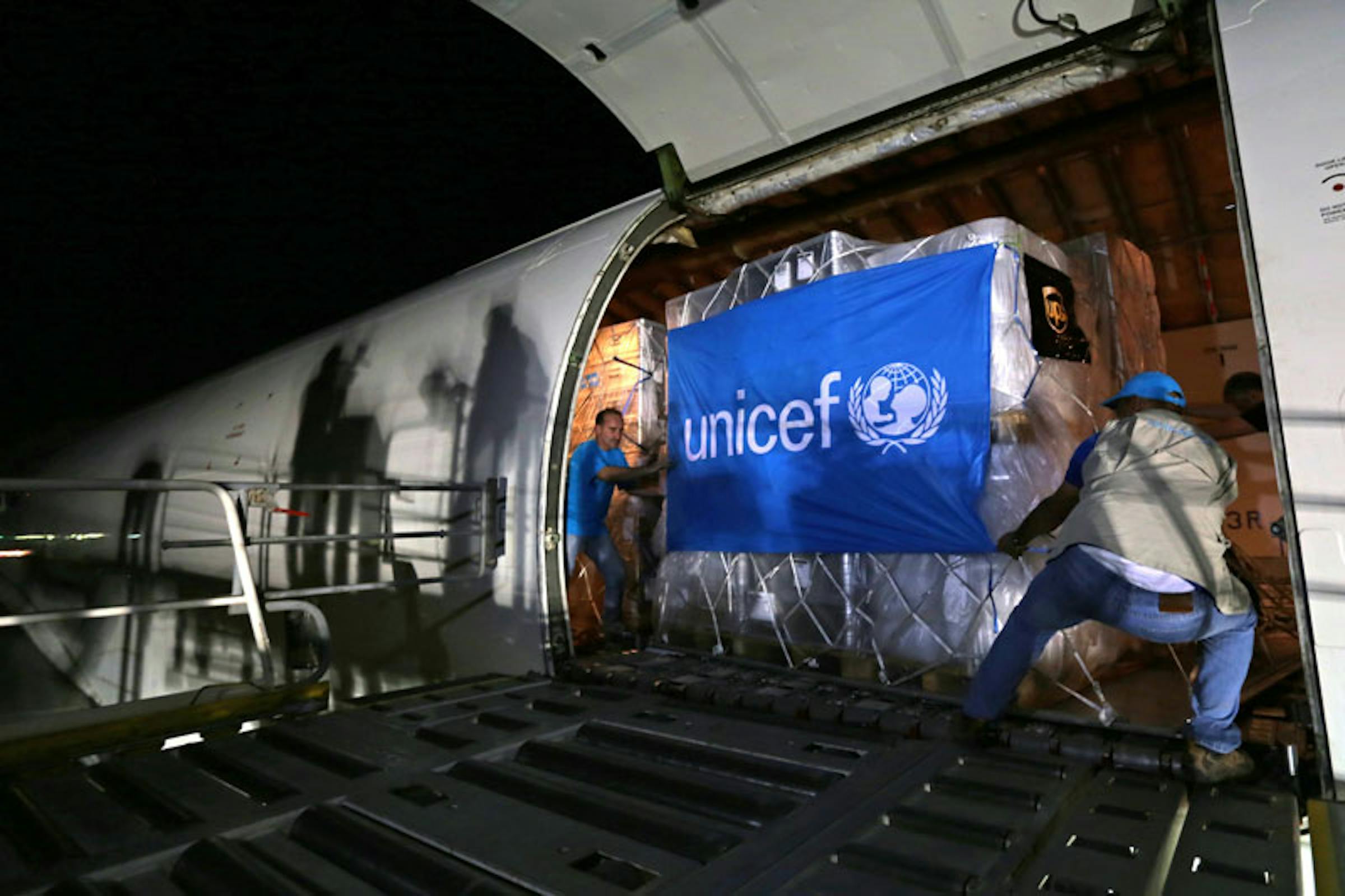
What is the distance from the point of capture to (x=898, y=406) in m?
3.25

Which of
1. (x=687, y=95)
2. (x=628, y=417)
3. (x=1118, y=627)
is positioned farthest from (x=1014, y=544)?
(x=628, y=417)

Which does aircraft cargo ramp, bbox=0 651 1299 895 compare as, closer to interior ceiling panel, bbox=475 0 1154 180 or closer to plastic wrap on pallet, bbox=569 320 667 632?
interior ceiling panel, bbox=475 0 1154 180

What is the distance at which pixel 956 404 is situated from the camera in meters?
3.03

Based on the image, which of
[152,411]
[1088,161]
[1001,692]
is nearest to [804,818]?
[1001,692]

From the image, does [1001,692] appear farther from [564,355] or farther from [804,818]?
[564,355]

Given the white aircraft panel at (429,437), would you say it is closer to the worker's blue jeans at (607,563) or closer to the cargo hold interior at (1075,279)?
the cargo hold interior at (1075,279)

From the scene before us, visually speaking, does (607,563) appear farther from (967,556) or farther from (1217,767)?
(1217,767)

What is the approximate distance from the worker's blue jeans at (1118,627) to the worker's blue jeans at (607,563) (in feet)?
9.14

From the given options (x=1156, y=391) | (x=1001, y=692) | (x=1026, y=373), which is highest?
(x=1026, y=373)

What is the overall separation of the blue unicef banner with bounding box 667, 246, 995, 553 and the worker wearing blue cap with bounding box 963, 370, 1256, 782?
609mm

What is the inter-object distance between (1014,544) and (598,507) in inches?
110

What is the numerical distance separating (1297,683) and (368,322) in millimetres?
5980

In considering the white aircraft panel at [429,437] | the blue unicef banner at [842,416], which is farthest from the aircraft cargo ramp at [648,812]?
the white aircraft panel at [429,437]

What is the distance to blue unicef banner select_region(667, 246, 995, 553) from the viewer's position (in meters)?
3.03
